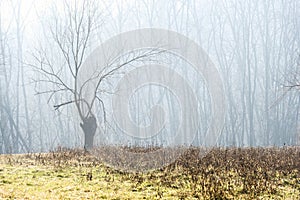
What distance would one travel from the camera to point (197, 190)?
526 centimetres

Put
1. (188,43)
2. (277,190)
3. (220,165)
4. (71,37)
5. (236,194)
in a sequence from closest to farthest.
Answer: (236,194)
(277,190)
(220,165)
(71,37)
(188,43)

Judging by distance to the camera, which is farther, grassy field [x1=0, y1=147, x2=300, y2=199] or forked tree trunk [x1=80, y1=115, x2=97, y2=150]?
forked tree trunk [x1=80, y1=115, x2=97, y2=150]

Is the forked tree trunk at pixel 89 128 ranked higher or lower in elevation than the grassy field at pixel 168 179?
higher

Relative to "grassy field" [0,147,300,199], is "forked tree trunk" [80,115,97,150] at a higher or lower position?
higher

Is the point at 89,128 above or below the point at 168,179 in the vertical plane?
above

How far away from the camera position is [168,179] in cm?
612

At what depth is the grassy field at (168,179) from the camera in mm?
5074

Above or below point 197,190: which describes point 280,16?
above

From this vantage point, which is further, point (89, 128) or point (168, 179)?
point (89, 128)

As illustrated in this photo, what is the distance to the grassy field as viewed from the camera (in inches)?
200

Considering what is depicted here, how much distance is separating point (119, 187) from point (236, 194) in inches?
83.6

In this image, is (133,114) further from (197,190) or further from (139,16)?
(197,190)

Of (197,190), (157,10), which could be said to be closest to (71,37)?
(197,190)

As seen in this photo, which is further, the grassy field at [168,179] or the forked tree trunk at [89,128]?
the forked tree trunk at [89,128]
